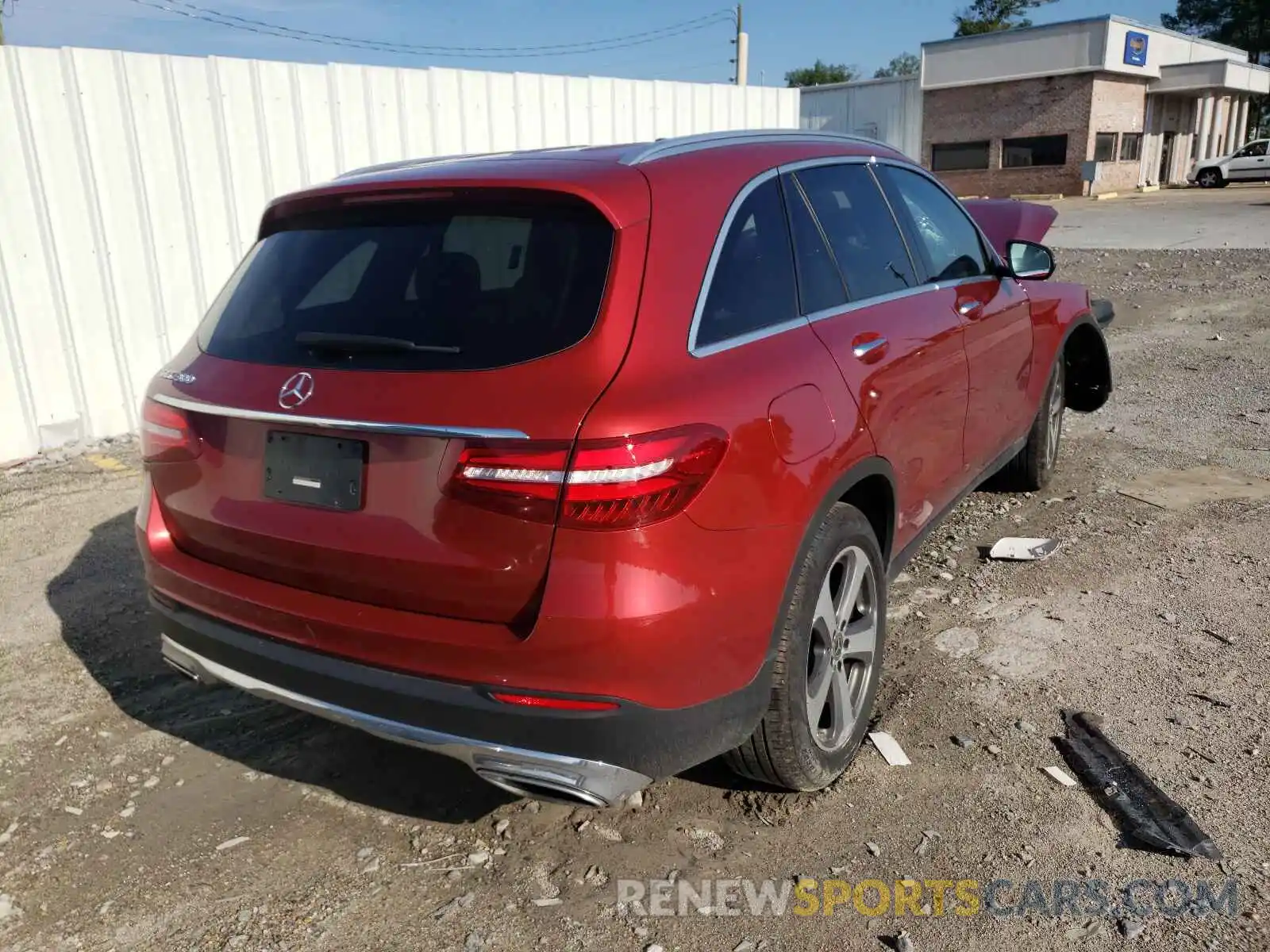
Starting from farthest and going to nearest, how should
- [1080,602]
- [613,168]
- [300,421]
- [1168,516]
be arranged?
[1168,516]
[1080,602]
[613,168]
[300,421]

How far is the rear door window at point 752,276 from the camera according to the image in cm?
255

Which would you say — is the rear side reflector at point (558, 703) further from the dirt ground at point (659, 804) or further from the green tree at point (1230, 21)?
the green tree at point (1230, 21)

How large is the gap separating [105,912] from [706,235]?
7.52 feet

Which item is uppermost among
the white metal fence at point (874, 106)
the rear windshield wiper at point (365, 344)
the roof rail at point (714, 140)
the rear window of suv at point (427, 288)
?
the white metal fence at point (874, 106)

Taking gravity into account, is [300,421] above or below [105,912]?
above

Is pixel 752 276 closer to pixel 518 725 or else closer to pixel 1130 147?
pixel 518 725

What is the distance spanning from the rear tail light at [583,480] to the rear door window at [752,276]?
1.33 feet

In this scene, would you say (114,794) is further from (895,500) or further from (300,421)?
(895,500)

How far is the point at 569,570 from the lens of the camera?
2176 millimetres

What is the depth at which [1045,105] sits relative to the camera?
1438 inches

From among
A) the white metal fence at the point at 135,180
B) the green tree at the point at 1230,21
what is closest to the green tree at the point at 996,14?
the green tree at the point at 1230,21

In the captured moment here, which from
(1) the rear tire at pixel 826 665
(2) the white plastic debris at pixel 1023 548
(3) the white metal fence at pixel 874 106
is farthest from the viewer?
(3) the white metal fence at pixel 874 106

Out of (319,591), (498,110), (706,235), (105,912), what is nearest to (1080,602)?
(706,235)

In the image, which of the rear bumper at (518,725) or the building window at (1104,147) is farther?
the building window at (1104,147)
